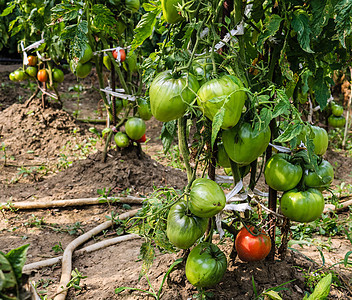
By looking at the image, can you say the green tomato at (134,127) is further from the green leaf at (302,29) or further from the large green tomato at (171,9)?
the green leaf at (302,29)

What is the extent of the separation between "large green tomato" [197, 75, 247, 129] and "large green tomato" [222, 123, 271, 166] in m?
0.09

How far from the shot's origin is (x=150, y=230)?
1.79 metres

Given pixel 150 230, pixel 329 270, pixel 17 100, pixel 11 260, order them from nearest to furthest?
pixel 11 260, pixel 150 230, pixel 329 270, pixel 17 100

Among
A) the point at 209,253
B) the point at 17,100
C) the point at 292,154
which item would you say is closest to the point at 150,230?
A: the point at 209,253

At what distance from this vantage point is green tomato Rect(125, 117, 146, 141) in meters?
3.40

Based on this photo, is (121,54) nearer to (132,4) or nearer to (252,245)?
(132,4)

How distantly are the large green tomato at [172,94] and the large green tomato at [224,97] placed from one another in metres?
0.04

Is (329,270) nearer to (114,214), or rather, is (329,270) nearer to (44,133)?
(114,214)

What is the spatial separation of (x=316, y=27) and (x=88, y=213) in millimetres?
2414

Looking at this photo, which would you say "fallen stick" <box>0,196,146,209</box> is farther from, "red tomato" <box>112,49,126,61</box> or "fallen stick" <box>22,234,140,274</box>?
Answer: "red tomato" <box>112,49,126,61</box>

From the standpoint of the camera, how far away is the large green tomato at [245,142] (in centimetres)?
127

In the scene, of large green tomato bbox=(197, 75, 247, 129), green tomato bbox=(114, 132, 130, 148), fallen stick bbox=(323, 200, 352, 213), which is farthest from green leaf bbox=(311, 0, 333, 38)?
green tomato bbox=(114, 132, 130, 148)

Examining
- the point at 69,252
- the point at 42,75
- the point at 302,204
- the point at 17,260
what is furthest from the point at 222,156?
the point at 42,75

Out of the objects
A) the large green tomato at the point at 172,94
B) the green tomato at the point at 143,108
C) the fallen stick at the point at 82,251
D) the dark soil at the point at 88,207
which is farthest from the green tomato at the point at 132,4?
the large green tomato at the point at 172,94
